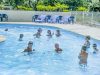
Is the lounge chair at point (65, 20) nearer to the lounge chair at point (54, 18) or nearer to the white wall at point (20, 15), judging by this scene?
the lounge chair at point (54, 18)

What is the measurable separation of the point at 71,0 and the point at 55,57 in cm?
2700

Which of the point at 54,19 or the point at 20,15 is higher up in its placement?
the point at 20,15

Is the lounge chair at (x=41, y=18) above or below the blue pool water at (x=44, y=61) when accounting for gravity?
below

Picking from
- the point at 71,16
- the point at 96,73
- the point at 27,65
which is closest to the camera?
the point at 96,73

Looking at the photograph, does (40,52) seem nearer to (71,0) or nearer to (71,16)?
(71,16)

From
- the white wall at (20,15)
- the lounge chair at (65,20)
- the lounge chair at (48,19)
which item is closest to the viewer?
the lounge chair at (65,20)

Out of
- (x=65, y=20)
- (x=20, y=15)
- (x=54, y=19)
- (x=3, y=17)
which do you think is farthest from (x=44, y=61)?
(x=20, y=15)

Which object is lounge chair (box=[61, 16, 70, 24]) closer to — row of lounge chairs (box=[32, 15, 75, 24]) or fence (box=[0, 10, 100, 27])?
row of lounge chairs (box=[32, 15, 75, 24])

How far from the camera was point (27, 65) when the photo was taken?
1241cm

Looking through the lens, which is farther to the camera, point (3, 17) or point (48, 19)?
point (3, 17)

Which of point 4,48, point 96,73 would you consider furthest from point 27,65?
point 4,48

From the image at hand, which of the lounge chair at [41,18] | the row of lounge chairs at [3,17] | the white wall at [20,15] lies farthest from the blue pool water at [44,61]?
the white wall at [20,15]

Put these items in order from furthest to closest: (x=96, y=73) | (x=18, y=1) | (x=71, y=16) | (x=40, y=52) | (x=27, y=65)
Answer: (x=18, y=1)
(x=71, y=16)
(x=40, y=52)
(x=27, y=65)
(x=96, y=73)

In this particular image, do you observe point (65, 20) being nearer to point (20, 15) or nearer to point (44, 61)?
point (20, 15)
